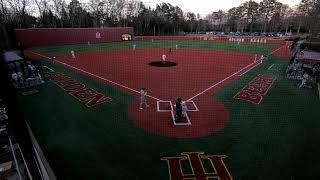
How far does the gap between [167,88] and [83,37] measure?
26852 millimetres

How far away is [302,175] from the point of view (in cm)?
536

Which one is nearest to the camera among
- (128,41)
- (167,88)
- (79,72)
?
(167,88)

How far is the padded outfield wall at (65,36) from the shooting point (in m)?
28.3

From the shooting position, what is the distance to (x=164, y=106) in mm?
9430

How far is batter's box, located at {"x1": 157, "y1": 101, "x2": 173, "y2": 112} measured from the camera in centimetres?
902

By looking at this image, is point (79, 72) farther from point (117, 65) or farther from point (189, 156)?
point (189, 156)

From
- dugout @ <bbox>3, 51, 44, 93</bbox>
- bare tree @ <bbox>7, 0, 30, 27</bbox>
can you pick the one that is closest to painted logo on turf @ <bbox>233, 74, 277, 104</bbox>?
dugout @ <bbox>3, 51, 44, 93</bbox>

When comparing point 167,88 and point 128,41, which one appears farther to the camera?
point 128,41

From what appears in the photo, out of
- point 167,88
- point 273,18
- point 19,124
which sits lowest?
point 167,88

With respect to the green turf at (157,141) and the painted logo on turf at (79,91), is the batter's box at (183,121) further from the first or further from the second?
the painted logo on turf at (79,91)

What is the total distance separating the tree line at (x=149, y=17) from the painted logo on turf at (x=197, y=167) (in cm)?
3271

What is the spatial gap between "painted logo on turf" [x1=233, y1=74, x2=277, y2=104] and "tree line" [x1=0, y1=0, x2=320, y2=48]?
22671 mm

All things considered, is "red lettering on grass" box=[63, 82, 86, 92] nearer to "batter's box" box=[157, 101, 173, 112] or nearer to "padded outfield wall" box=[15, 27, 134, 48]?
"batter's box" box=[157, 101, 173, 112]

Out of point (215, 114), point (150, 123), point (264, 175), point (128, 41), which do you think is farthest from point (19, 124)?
point (128, 41)
